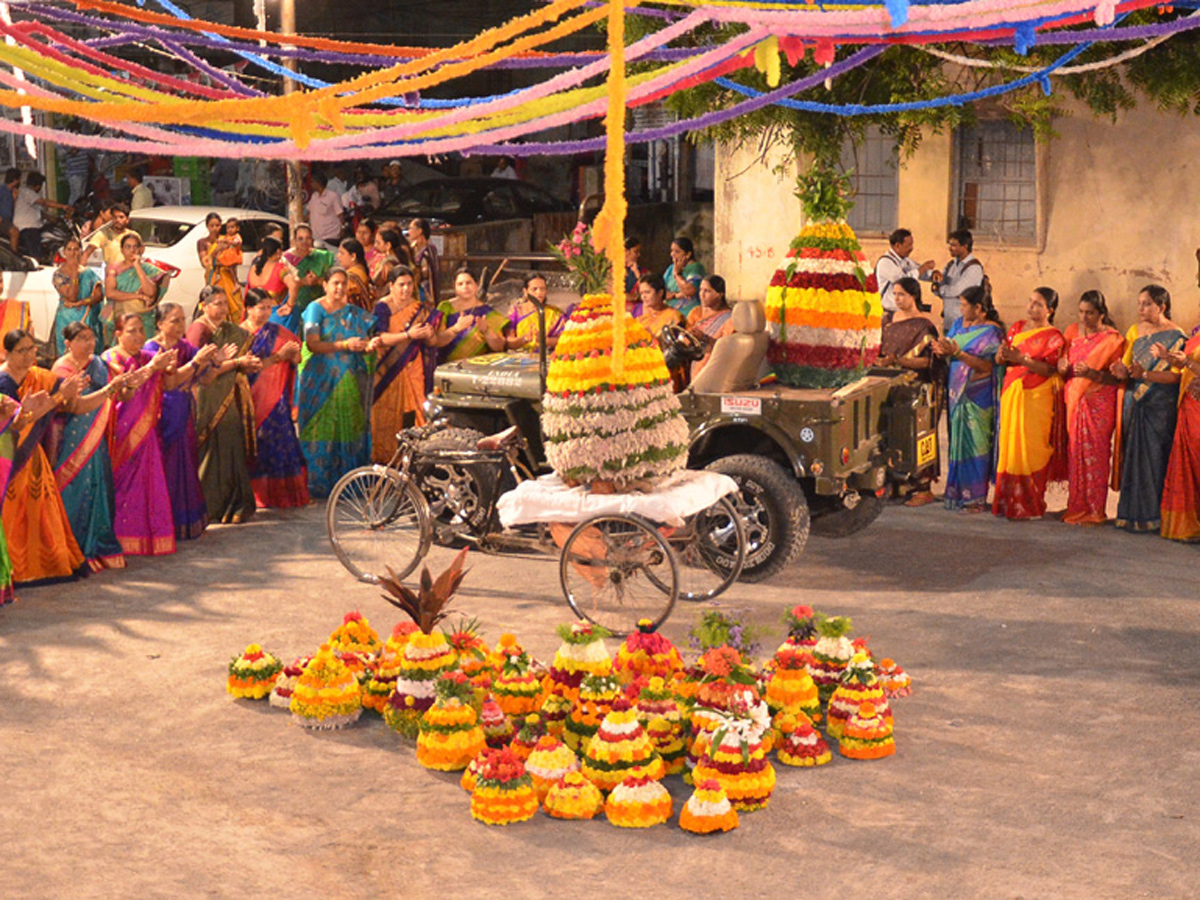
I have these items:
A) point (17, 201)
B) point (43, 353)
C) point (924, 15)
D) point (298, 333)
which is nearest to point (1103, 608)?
point (924, 15)

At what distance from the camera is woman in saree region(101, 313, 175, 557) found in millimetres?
9328

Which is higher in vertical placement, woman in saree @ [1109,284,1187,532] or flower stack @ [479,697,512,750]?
woman in saree @ [1109,284,1187,532]

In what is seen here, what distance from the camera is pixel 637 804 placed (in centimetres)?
567

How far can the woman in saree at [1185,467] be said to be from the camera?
31.0 feet

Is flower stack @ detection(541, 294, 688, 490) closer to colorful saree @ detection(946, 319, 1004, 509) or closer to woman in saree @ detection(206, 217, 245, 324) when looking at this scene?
colorful saree @ detection(946, 319, 1004, 509)

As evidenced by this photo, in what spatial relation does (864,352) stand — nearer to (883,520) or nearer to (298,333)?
(883,520)

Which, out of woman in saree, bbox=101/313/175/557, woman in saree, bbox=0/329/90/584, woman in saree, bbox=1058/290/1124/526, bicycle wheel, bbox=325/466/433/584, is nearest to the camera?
woman in saree, bbox=0/329/90/584

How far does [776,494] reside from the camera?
28.5 ft

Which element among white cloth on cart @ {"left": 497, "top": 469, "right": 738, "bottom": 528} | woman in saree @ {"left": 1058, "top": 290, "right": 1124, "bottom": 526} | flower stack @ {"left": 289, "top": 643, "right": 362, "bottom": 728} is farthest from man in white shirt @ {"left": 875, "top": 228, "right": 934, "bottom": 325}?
flower stack @ {"left": 289, "top": 643, "right": 362, "bottom": 728}

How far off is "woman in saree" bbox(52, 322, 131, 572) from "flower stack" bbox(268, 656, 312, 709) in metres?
2.65

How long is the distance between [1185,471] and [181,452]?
6142 mm

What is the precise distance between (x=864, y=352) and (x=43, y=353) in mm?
8971

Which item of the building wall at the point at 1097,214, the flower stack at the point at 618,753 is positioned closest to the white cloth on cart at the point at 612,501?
the flower stack at the point at 618,753

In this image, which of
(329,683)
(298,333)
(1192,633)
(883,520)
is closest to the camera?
(329,683)
